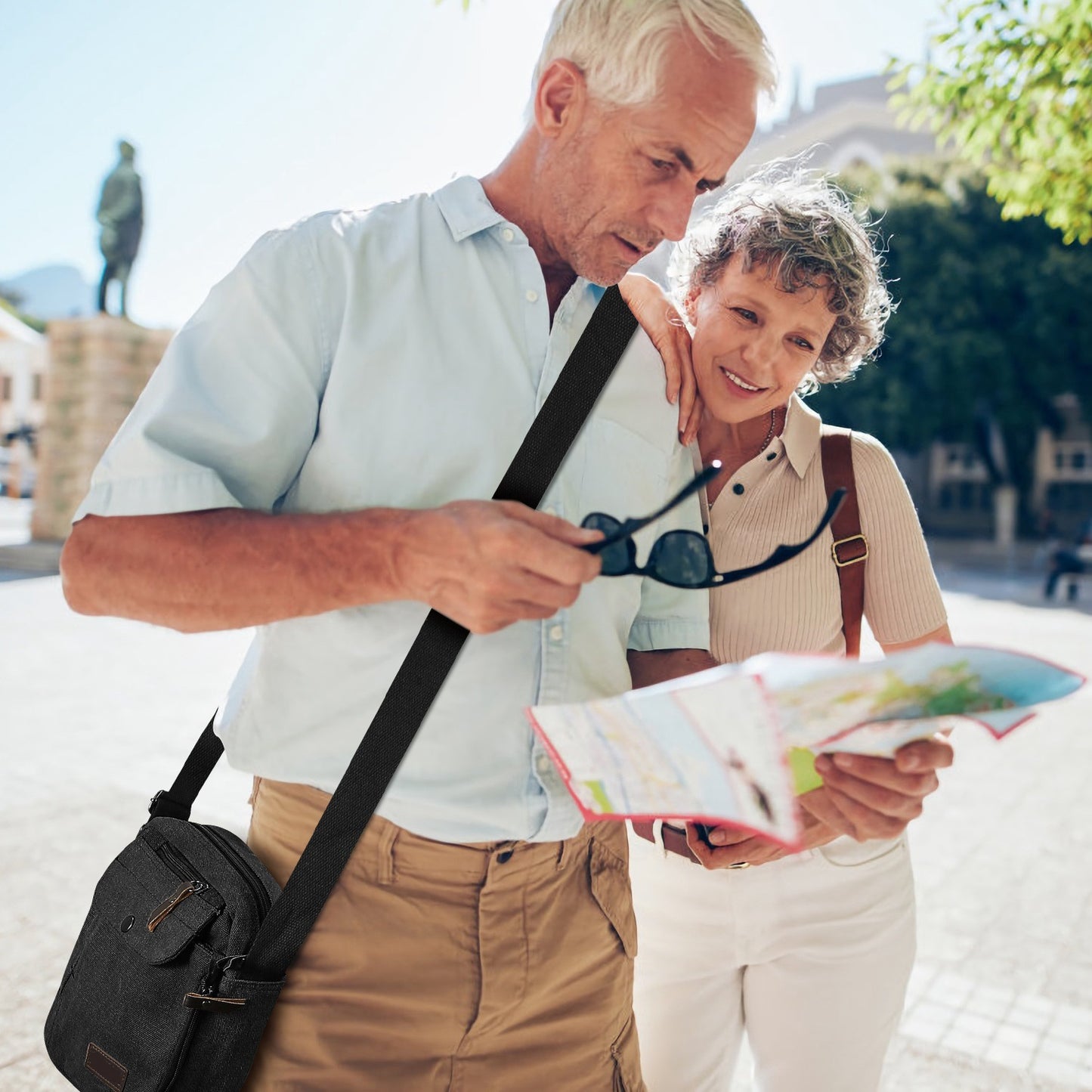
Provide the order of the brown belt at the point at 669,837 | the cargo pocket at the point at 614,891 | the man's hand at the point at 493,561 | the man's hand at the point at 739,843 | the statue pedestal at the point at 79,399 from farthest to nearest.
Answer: the statue pedestal at the point at 79,399
the brown belt at the point at 669,837
the man's hand at the point at 739,843
the cargo pocket at the point at 614,891
the man's hand at the point at 493,561

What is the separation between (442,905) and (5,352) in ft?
180

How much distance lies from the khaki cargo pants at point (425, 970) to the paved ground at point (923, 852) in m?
2.30

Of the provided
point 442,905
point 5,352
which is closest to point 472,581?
point 442,905

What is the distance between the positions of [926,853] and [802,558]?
400 centimetres

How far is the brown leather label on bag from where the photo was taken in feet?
4.72

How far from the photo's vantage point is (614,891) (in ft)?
5.82

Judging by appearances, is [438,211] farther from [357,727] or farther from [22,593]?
[22,593]

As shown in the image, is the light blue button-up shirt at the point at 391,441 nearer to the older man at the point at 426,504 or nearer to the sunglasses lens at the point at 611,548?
the older man at the point at 426,504

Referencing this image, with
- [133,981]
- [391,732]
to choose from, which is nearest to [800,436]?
[391,732]

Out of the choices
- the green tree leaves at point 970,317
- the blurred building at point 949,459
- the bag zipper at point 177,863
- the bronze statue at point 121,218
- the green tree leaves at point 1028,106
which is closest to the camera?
the bag zipper at point 177,863

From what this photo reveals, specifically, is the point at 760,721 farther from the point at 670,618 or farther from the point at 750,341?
the point at 750,341

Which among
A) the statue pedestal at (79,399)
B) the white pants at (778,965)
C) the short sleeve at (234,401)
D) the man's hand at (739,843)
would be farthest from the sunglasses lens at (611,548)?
the statue pedestal at (79,399)

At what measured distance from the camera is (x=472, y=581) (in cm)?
120

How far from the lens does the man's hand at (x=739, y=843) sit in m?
1.94
